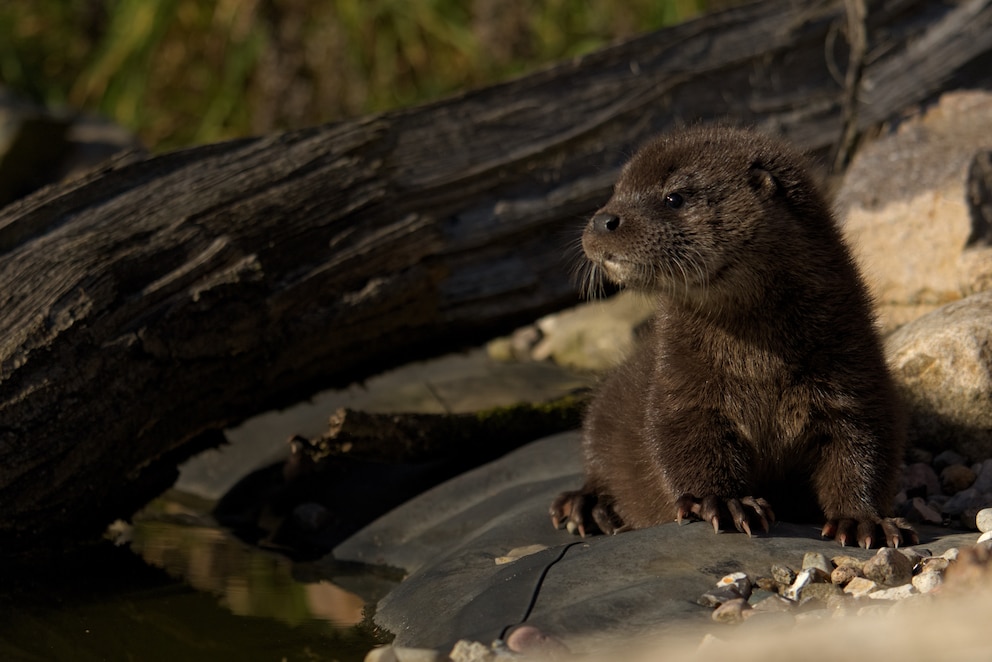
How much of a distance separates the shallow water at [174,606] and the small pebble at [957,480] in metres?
2.08

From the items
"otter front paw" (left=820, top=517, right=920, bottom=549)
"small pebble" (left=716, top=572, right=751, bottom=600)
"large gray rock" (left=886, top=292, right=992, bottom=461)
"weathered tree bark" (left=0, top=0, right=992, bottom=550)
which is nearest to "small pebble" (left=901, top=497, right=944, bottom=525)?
"large gray rock" (left=886, top=292, right=992, bottom=461)

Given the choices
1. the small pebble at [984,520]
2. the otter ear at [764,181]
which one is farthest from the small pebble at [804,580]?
the otter ear at [764,181]

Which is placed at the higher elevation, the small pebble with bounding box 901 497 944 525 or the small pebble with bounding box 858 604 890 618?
the small pebble with bounding box 858 604 890 618

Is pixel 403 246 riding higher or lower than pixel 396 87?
lower

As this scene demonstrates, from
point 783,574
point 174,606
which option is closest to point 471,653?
point 783,574

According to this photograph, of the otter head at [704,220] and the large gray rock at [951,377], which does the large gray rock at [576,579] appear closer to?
the otter head at [704,220]

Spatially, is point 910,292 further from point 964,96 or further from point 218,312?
point 218,312

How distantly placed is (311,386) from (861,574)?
3032 mm

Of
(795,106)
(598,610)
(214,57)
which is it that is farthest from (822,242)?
(214,57)

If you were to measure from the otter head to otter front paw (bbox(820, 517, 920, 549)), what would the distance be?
738 mm

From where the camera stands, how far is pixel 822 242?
3.60 meters

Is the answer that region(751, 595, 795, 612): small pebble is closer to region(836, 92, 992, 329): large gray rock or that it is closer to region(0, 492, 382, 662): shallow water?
region(0, 492, 382, 662): shallow water

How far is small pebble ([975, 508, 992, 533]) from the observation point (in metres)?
3.55

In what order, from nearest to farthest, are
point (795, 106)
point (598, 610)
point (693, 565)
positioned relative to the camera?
point (598, 610) → point (693, 565) → point (795, 106)
